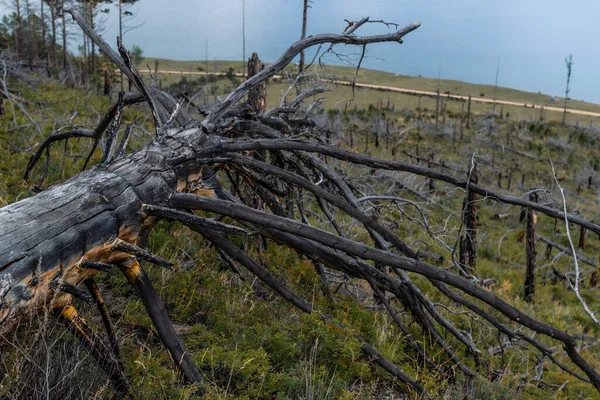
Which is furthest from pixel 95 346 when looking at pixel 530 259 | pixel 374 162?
pixel 530 259

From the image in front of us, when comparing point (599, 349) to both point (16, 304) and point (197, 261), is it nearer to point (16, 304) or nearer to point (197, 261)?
point (197, 261)

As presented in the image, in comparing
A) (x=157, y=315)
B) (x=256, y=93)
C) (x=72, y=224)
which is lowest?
(x=157, y=315)

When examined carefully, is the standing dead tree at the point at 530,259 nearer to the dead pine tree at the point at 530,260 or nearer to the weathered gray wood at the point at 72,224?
the dead pine tree at the point at 530,260

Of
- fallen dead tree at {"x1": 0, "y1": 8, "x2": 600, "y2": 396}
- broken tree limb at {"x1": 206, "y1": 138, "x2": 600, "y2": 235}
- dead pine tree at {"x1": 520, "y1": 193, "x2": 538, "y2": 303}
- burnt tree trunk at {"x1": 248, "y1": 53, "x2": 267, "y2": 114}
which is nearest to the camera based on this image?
fallen dead tree at {"x1": 0, "y1": 8, "x2": 600, "y2": 396}

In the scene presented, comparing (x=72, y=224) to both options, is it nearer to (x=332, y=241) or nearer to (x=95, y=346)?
(x=95, y=346)

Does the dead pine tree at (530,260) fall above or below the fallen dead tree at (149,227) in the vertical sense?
below

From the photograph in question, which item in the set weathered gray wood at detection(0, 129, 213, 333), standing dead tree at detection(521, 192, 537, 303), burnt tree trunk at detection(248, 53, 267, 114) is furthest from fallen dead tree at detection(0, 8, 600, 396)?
standing dead tree at detection(521, 192, 537, 303)

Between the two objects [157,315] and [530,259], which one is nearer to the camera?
[157,315]

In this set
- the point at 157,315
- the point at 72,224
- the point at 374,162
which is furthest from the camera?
the point at 374,162

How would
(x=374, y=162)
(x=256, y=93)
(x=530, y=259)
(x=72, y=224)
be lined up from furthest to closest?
1. (x=530, y=259)
2. (x=256, y=93)
3. (x=374, y=162)
4. (x=72, y=224)

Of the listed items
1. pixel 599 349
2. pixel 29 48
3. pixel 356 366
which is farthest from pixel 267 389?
pixel 29 48

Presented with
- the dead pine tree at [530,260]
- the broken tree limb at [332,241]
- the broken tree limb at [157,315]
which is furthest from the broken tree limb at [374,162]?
the dead pine tree at [530,260]

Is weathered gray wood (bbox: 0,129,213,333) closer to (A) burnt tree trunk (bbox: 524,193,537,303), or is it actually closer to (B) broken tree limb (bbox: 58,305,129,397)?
(B) broken tree limb (bbox: 58,305,129,397)

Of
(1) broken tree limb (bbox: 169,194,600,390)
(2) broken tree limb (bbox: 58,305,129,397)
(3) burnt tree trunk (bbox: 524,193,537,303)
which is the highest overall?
(1) broken tree limb (bbox: 169,194,600,390)
